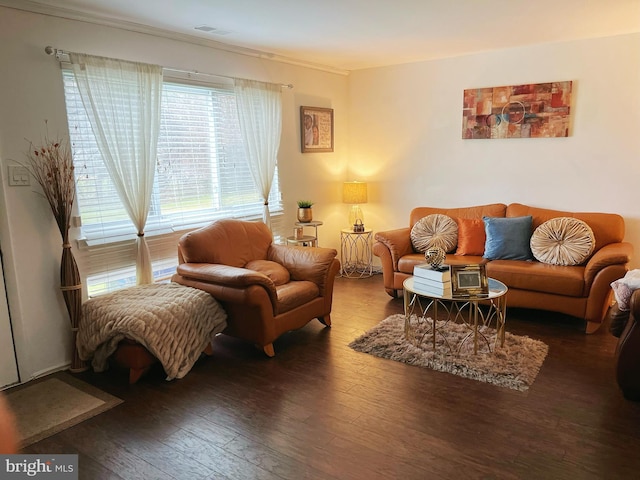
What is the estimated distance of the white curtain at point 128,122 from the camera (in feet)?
10.6

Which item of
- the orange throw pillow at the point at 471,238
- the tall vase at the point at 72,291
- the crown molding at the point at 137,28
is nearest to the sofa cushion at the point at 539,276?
the orange throw pillow at the point at 471,238

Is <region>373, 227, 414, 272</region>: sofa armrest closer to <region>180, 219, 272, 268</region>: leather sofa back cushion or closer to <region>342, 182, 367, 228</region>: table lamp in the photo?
<region>342, 182, 367, 228</region>: table lamp

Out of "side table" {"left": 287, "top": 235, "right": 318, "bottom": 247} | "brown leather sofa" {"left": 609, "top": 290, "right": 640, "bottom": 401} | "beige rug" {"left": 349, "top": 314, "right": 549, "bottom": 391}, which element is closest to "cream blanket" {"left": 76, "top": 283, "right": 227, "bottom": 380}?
"beige rug" {"left": 349, "top": 314, "right": 549, "bottom": 391}

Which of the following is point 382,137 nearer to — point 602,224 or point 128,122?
point 602,224

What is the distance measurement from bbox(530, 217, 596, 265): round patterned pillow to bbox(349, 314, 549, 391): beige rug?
86 centimetres

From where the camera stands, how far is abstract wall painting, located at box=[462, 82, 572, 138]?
441 centimetres

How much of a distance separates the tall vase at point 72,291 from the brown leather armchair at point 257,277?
2.33 ft

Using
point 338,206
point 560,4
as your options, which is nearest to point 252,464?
point 560,4

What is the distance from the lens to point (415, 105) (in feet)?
17.2

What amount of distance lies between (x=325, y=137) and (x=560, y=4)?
9.21ft

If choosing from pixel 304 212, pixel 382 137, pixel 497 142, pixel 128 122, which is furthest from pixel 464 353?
pixel 382 137

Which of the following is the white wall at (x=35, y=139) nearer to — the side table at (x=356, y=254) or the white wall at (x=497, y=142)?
the white wall at (x=497, y=142)

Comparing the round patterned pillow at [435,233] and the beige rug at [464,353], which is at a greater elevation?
the round patterned pillow at [435,233]

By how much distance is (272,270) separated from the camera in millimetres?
3770
